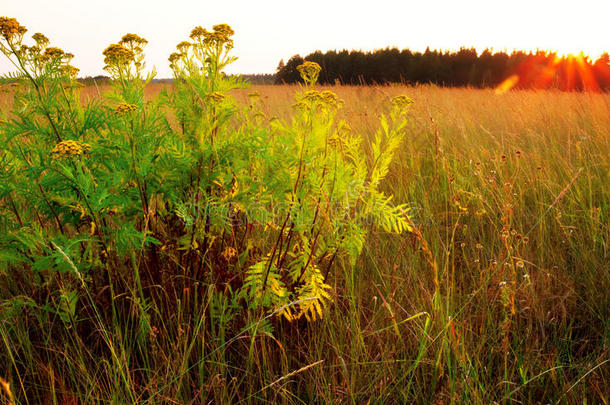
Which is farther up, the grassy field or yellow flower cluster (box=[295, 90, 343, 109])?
yellow flower cluster (box=[295, 90, 343, 109])

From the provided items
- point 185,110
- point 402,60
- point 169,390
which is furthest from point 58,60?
point 402,60

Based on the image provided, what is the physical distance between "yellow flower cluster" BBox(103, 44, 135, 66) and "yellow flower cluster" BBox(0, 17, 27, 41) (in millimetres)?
248

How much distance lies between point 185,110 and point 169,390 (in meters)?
0.98

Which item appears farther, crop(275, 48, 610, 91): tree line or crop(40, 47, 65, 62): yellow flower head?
crop(275, 48, 610, 91): tree line

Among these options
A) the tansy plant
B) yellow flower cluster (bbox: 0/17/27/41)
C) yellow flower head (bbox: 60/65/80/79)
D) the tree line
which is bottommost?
the tansy plant

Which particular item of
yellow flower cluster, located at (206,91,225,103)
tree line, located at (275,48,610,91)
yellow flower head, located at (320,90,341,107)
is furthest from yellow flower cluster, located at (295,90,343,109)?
tree line, located at (275,48,610,91)

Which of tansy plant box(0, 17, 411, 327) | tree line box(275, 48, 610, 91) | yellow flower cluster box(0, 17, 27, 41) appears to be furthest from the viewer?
tree line box(275, 48, 610, 91)

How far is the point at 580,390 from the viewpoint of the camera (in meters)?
1.50

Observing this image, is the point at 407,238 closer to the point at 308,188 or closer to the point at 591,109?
the point at 308,188

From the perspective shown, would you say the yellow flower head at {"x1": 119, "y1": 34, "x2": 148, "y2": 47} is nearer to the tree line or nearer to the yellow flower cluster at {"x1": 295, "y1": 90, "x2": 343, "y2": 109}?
the yellow flower cluster at {"x1": 295, "y1": 90, "x2": 343, "y2": 109}

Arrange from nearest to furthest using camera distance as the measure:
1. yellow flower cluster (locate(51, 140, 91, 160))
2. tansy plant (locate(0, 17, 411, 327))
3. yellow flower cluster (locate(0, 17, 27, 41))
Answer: yellow flower cluster (locate(51, 140, 91, 160)), yellow flower cluster (locate(0, 17, 27, 41)), tansy plant (locate(0, 17, 411, 327))

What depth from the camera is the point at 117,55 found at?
4.69ft

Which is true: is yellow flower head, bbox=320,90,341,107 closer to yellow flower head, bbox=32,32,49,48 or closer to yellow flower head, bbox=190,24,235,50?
yellow flower head, bbox=190,24,235,50

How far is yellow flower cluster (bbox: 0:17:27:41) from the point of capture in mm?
1275
